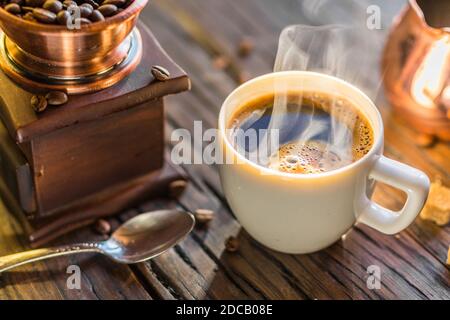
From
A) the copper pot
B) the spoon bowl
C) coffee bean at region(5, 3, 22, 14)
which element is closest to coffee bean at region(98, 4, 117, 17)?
coffee bean at region(5, 3, 22, 14)

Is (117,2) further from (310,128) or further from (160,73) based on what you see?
(310,128)

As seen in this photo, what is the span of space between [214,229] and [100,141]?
23 centimetres

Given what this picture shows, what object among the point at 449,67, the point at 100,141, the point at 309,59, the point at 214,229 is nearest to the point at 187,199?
the point at 214,229

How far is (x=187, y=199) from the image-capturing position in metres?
1.21

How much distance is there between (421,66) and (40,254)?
0.68 meters

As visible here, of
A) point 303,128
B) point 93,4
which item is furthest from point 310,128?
point 93,4

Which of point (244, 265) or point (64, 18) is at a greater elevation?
point (64, 18)

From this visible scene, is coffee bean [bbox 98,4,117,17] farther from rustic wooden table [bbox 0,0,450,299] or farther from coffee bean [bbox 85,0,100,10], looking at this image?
rustic wooden table [bbox 0,0,450,299]

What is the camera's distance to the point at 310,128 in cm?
111

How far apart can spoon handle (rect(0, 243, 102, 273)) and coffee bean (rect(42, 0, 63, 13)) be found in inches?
13.4

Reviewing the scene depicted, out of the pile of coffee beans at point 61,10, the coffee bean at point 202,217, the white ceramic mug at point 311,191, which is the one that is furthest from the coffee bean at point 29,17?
the coffee bean at point 202,217

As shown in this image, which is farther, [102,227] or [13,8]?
[102,227]

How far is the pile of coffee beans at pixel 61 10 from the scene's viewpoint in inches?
37.8

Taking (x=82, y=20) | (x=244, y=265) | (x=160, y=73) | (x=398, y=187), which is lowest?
(x=244, y=265)
